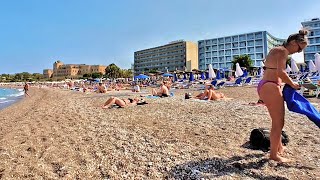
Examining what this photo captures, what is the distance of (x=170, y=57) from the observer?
111 meters

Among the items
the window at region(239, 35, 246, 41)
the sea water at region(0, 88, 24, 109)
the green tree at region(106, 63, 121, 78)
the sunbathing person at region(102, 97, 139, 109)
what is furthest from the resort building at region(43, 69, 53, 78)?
the sunbathing person at region(102, 97, 139, 109)

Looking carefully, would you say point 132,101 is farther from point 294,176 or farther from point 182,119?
point 294,176

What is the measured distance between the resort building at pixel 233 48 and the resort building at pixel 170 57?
4.01m

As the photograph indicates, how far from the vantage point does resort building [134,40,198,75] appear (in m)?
105

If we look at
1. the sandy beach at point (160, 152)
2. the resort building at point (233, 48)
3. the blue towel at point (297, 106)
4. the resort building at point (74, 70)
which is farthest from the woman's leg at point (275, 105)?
the resort building at point (74, 70)

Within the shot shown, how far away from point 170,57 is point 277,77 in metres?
109

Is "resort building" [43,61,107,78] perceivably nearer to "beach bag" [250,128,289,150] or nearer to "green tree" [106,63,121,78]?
"green tree" [106,63,121,78]

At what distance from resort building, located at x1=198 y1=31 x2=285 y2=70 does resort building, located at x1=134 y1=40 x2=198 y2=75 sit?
4006 millimetres

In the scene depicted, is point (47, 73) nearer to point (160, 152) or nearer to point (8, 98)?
point (8, 98)

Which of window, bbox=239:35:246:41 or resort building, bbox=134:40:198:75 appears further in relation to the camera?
resort building, bbox=134:40:198:75

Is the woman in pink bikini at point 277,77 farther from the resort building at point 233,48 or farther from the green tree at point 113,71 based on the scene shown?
the green tree at point 113,71

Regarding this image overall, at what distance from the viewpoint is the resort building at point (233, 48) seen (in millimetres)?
90312

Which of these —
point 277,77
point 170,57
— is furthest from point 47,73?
point 277,77

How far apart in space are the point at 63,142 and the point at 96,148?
0.98 m
